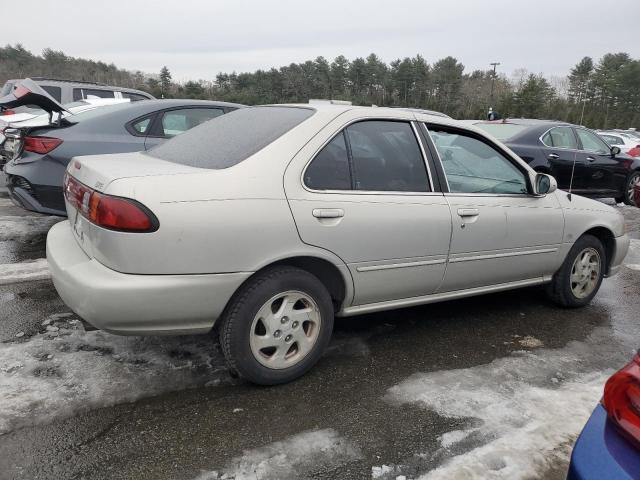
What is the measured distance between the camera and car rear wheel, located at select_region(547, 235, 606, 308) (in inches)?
166

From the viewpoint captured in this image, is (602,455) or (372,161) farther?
(372,161)

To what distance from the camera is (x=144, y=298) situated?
93.9 inches

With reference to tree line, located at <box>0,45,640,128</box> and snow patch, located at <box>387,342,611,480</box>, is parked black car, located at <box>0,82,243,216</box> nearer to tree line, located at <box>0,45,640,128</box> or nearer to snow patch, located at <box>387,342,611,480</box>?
snow patch, located at <box>387,342,611,480</box>

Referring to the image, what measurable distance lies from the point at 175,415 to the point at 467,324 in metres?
2.35

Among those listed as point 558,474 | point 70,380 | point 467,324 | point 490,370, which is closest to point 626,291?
point 467,324

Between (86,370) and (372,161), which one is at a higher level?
(372,161)

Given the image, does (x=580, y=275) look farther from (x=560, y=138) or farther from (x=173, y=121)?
(x=560, y=138)

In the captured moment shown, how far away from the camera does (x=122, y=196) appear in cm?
238

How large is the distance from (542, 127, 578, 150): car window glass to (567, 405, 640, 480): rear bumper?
7.83m

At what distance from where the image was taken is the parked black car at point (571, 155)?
8.38m

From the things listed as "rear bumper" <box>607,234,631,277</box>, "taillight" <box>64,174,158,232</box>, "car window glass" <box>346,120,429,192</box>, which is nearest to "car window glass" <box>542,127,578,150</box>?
"rear bumper" <box>607,234,631,277</box>

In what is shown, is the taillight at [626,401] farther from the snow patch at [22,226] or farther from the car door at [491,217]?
the snow patch at [22,226]

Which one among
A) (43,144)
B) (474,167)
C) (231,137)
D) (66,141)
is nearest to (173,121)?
(66,141)

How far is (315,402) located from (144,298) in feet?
3.47
